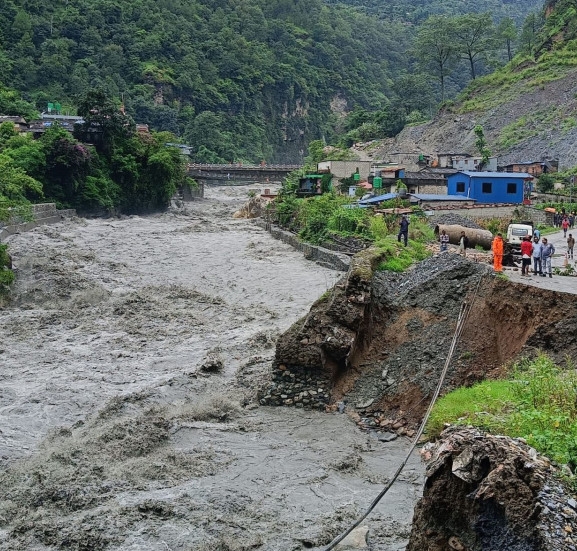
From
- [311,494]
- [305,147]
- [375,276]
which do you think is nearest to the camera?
[311,494]

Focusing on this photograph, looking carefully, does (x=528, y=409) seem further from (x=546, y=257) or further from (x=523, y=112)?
(x=523, y=112)

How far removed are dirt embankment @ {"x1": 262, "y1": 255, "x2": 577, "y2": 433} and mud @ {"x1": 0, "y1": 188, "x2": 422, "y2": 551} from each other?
0.96 m

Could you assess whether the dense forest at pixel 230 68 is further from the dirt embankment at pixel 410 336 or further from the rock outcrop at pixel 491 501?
the rock outcrop at pixel 491 501

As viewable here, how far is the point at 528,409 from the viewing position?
912 cm

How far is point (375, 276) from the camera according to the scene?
17250mm

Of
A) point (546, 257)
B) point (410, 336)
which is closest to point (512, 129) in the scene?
point (546, 257)

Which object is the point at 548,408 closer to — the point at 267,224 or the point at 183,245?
the point at 183,245

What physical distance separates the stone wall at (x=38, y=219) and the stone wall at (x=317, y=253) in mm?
14192

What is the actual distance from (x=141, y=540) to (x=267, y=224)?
40.0 m

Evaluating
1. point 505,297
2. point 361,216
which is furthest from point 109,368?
point 361,216

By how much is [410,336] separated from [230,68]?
124203 mm

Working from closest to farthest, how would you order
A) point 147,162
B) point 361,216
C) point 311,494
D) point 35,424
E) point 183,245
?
point 311,494 → point 35,424 → point 361,216 → point 183,245 → point 147,162

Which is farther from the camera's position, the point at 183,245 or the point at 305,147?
the point at 305,147

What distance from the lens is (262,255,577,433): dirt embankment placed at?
1369 centimetres
